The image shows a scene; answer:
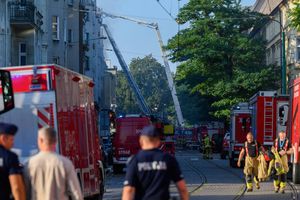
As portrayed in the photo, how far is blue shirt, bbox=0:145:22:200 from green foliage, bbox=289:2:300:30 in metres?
17.3

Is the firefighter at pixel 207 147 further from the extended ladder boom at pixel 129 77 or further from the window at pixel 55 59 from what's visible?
the extended ladder boom at pixel 129 77

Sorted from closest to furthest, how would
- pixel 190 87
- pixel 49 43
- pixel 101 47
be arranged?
pixel 49 43
pixel 190 87
pixel 101 47

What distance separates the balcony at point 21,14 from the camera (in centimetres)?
4538

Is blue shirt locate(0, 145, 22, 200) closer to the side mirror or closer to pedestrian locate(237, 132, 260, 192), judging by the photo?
the side mirror

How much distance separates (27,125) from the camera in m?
15.1

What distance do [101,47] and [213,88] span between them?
5665cm

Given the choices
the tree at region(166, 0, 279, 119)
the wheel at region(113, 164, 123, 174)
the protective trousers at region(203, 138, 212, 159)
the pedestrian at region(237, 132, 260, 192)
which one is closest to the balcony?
the wheel at region(113, 164, 123, 174)

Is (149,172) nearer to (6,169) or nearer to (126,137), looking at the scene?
(6,169)

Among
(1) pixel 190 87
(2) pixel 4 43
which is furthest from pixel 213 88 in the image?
(2) pixel 4 43

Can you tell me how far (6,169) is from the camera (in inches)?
402

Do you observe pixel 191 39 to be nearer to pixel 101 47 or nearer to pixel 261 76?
pixel 261 76

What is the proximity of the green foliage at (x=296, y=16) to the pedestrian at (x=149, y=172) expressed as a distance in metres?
17.0

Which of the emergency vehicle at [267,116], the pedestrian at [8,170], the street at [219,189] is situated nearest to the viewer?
the pedestrian at [8,170]

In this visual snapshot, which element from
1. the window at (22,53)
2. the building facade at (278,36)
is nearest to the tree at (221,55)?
the building facade at (278,36)
